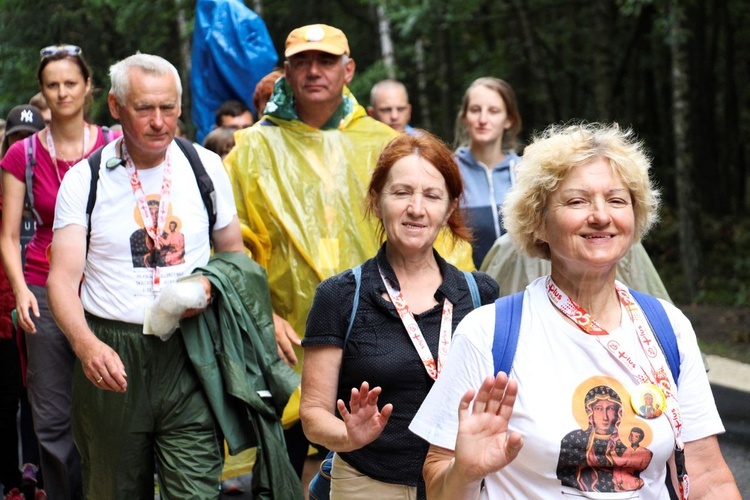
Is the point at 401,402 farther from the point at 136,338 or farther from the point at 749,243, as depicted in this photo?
the point at 749,243

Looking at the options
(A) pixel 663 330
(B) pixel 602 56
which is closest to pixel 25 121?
(A) pixel 663 330

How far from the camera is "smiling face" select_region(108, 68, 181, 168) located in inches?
199

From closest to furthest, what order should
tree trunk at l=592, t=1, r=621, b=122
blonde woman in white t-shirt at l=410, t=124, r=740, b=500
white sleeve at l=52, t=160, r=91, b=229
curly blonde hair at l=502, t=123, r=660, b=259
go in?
blonde woman in white t-shirt at l=410, t=124, r=740, b=500, curly blonde hair at l=502, t=123, r=660, b=259, white sleeve at l=52, t=160, r=91, b=229, tree trunk at l=592, t=1, r=621, b=122

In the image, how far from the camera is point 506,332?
3143 mm

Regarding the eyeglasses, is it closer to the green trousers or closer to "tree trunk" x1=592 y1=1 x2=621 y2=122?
the green trousers

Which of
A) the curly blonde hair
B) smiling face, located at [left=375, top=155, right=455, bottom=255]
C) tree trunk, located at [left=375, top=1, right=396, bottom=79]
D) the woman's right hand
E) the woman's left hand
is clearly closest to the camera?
the curly blonde hair

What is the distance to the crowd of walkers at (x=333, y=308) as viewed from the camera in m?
3.10

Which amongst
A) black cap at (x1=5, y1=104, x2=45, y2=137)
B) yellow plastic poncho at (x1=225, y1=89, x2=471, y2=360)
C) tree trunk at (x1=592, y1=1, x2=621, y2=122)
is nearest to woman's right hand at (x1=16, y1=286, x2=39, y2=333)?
yellow plastic poncho at (x1=225, y1=89, x2=471, y2=360)

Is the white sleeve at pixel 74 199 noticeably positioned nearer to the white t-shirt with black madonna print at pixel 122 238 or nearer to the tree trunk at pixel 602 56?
the white t-shirt with black madonna print at pixel 122 238

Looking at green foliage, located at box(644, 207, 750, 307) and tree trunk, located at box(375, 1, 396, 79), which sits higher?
tree trunk, located at box(375, 1, 396, 79)

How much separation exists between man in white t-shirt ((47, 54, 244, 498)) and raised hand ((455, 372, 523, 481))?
7.81 feet

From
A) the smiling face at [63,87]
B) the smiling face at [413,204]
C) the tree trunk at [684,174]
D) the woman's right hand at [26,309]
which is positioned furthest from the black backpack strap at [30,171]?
the tree trunk at [684,174]

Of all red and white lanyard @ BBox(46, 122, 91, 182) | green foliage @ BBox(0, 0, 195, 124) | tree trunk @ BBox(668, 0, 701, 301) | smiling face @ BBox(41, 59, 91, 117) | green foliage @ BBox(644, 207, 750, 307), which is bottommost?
green foliage @ BBox(644, 207, 750, 307)

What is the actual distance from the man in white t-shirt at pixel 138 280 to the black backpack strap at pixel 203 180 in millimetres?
22
